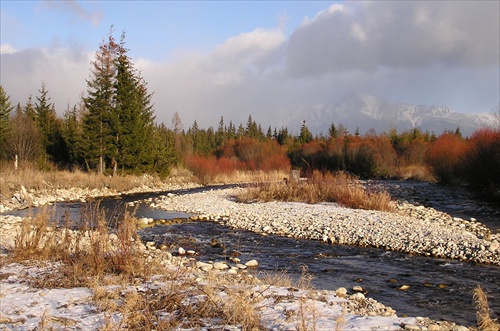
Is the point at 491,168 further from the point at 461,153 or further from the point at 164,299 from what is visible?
the point at 164,299

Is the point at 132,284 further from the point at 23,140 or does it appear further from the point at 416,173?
the point at 416,173

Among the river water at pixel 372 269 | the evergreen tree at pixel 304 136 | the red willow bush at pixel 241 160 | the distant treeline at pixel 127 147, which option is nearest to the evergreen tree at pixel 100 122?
the distant treeline at pixel 127 147

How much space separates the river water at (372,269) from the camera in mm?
7305

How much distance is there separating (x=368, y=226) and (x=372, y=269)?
469 centimetres

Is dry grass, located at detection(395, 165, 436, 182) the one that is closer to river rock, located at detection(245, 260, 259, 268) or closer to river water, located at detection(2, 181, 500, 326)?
river water, located at detection(2, 181, 500, 326)

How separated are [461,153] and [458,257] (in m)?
21.8

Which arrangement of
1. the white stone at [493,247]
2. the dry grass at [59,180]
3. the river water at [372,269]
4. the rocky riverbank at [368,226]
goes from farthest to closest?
the dry grass at [59,180] → the rocky riverbank at [368,226] → the white stone at [493,247] → the river water at [372,269]

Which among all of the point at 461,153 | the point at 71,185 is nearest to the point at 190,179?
the point at 71,185

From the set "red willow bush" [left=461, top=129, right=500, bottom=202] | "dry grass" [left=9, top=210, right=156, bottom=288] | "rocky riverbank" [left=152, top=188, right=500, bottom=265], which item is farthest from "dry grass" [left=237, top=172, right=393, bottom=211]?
"dry grass" [left=9, top=210, right=156, bottom=288]

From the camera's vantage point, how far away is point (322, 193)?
2095cm

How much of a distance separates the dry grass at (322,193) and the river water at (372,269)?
6.83 meters

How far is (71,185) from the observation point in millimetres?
28312

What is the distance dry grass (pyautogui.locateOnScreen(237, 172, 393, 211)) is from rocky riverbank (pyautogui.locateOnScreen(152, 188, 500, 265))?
2.65 feet

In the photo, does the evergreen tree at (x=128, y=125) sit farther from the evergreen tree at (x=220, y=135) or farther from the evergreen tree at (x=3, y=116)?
the evergreen tree at (x=220, y=135)
